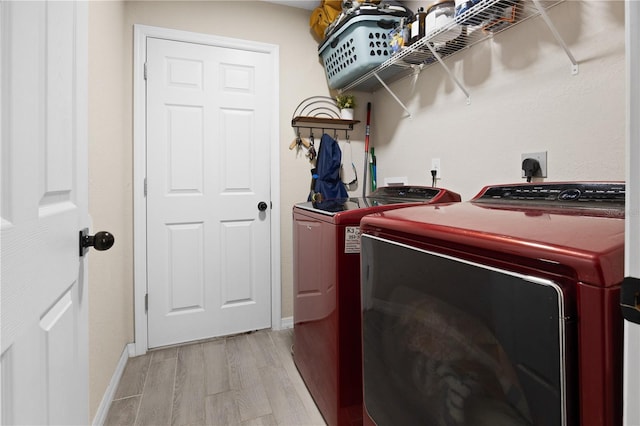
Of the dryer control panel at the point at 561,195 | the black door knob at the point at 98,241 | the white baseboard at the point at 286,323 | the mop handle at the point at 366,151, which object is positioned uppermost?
the mop handle at the point at 366,151

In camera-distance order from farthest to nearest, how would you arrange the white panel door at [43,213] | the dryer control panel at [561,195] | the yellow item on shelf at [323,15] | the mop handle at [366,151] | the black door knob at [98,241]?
the mop handle at [366,151] < the yellow item on shelf at [323,15] < the dryer control panel at [561,195] < the black door knob at [98,241] < the white panel door at [43,213]

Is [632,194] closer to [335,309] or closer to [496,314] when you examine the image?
[496,314]

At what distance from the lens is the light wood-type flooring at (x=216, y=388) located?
153 centimetres

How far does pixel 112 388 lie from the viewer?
167cm

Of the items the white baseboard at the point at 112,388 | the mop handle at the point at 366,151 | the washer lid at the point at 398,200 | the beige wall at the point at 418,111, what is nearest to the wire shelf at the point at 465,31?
the beige wall at the point at 418,111

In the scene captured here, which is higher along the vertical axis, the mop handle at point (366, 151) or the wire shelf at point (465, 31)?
the wire shelf at point (465, 31)

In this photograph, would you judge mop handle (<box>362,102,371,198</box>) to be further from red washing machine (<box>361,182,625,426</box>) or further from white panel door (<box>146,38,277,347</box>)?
red washing machine (<box>361,182,625,426</box>)

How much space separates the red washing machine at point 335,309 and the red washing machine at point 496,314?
0.26 metres

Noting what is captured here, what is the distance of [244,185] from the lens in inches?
92.8

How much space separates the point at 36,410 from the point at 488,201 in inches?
55.4

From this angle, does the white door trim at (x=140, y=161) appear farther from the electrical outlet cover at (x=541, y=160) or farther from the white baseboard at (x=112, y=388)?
the electrical outlet cover at (x=541, y=160)

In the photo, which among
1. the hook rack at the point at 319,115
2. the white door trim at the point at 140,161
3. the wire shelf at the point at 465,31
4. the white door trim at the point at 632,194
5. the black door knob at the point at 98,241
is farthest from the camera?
the hook rack at the point at 319,115

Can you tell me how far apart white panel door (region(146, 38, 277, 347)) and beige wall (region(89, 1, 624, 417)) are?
0.15 meters

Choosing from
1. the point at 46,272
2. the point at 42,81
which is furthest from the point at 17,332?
the point at 42,81
